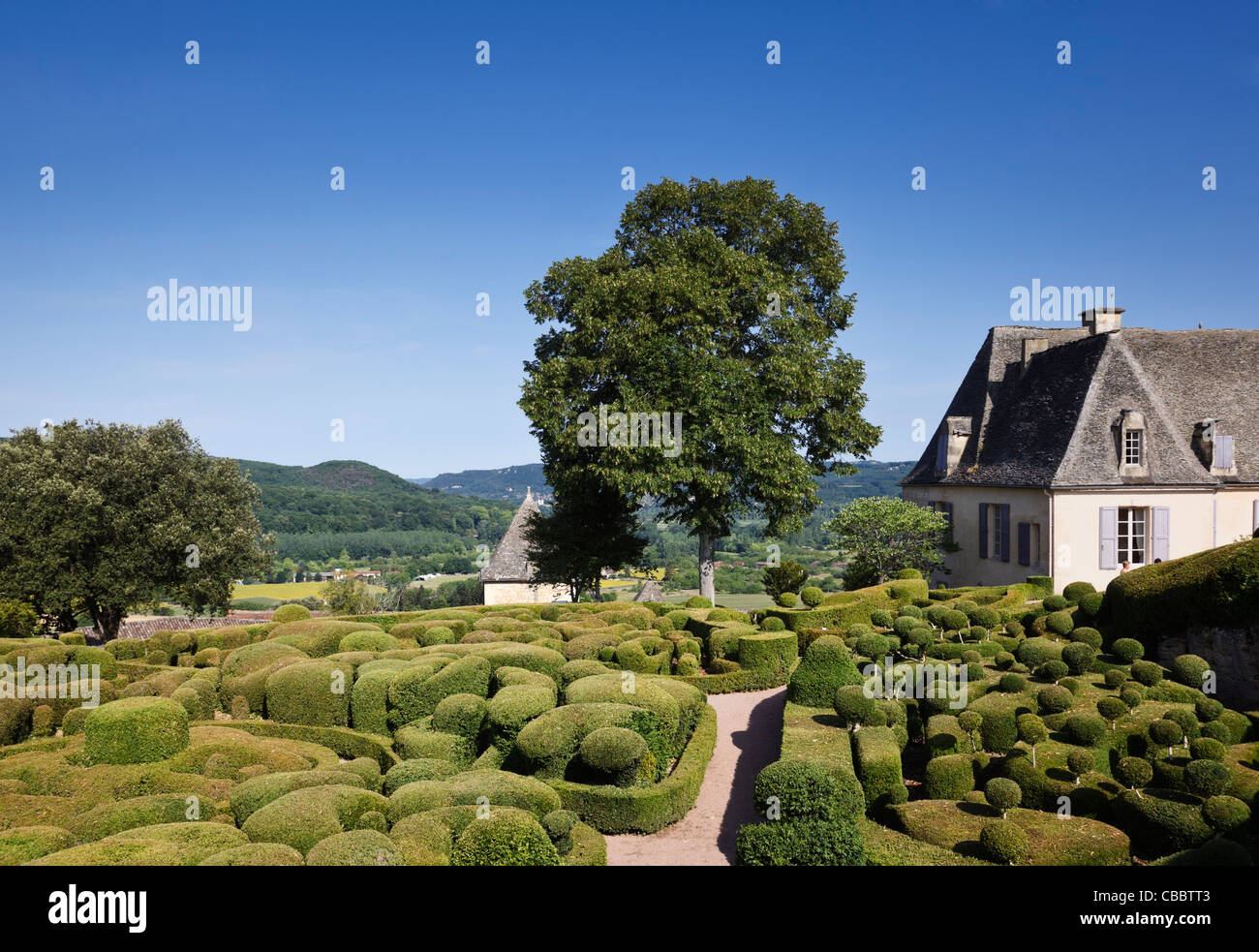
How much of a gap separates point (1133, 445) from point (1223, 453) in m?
3.71

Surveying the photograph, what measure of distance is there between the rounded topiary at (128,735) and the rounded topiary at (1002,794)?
44.8 ft

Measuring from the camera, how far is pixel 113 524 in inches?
1309

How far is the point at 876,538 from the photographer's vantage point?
34000 mm

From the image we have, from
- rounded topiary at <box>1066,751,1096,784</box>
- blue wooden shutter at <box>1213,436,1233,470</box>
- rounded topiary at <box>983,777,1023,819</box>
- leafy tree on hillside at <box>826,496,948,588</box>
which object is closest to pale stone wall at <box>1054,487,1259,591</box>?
blue wooden shutter at <box>1213,436,1233,470</box>

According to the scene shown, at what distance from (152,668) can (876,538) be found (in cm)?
2692

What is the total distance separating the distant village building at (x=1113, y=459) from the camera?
31.4 m

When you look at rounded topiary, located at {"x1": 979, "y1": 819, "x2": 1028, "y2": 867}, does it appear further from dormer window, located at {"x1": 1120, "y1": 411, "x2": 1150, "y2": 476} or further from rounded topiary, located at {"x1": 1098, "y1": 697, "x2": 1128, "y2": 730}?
dormer window, located at {"x1": 1120, "y1": 411, "x2": 1150, "y2": 476}

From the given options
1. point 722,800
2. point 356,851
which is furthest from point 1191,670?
point 356,851

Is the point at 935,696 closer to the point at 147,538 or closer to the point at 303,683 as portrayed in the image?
the point at 303,683

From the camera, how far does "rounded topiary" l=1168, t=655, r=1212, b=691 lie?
15898mm

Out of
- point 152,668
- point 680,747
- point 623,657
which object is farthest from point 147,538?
point 680,747

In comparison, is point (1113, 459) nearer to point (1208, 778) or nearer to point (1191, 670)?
point (1191, 670)

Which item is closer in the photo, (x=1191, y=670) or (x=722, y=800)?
(x=722, y=800)

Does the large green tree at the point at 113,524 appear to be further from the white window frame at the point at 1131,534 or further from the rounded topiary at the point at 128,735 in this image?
the white window frame at the point at 1131,534
